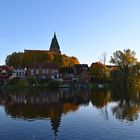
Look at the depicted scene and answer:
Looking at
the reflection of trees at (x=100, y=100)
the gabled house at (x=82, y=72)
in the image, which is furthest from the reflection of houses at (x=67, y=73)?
the reflection of trees at (x=100, y=100)

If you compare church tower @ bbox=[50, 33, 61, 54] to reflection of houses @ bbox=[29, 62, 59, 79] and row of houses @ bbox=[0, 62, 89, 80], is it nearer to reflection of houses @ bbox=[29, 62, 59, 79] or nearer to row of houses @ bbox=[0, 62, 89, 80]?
row of houses @ bbox=[0, 62, 89, 80]

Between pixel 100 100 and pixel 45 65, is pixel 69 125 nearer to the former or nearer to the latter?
pixel 100 100

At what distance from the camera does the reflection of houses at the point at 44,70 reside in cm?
12938

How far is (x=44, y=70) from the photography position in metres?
130

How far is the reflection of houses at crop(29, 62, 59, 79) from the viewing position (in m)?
129

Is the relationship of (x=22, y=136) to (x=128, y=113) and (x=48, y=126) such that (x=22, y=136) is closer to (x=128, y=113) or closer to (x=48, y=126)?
(x=48, y=126)

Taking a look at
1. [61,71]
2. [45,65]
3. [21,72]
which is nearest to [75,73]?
[61,71]

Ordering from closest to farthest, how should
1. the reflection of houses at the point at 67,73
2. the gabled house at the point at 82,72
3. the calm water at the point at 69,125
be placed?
the calm water at the point at 69,125
the gabled house at the point at 82,72
the reflection of houses at the point at 67,73

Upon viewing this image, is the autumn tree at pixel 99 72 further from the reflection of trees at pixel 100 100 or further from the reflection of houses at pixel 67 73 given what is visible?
the reflection of trees at pixel 100 100

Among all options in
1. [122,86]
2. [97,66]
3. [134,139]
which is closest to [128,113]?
[134,139]

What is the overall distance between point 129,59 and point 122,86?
1047 centimetres

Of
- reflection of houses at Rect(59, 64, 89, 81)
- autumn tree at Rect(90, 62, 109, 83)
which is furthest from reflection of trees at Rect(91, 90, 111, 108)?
reflection of houses at Rect(59, 64, 89, 81)

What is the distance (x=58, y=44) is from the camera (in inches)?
6772

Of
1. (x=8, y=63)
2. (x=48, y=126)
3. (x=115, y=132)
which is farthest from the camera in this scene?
(x=8, y=63)
